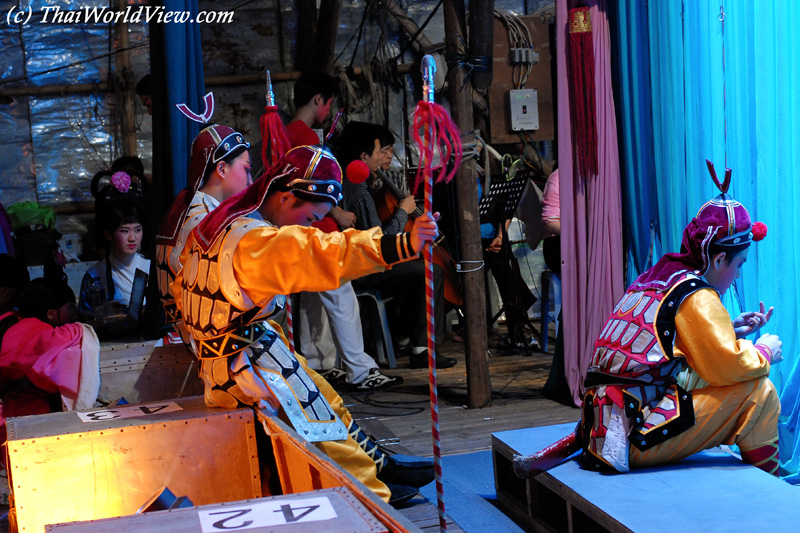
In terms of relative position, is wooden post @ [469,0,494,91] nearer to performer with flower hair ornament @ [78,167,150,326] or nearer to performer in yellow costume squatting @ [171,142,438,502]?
performer with flower hair ornament @ [78,167,150,326]

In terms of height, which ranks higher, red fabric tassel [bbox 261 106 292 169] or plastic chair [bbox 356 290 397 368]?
red fabric tassel [bbox 261 106 292 169]

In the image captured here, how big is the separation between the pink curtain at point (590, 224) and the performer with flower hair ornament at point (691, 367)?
1418 millimetres

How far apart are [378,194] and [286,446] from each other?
13.5 feet

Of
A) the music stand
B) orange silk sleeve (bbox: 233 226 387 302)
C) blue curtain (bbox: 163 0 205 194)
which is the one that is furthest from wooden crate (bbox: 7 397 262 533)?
the music stand

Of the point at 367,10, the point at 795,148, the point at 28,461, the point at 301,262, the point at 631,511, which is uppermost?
the point at 367,10

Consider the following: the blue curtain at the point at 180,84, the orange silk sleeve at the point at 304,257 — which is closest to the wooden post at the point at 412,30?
the blue curtain at the point at 180,84

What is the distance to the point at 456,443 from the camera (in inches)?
Answer: 162

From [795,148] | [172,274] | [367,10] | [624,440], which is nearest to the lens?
[624,440]

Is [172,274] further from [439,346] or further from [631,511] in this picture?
[439,346]

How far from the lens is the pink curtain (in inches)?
170

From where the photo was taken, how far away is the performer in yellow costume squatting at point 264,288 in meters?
2.31

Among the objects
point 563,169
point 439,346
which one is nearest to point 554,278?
point 439,346

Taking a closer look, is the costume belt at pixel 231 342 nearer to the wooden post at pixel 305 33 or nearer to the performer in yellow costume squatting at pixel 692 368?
the performer in yellow costume squatting at pixel 692 368

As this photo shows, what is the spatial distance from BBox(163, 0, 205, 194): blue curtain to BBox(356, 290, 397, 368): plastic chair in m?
2.22
